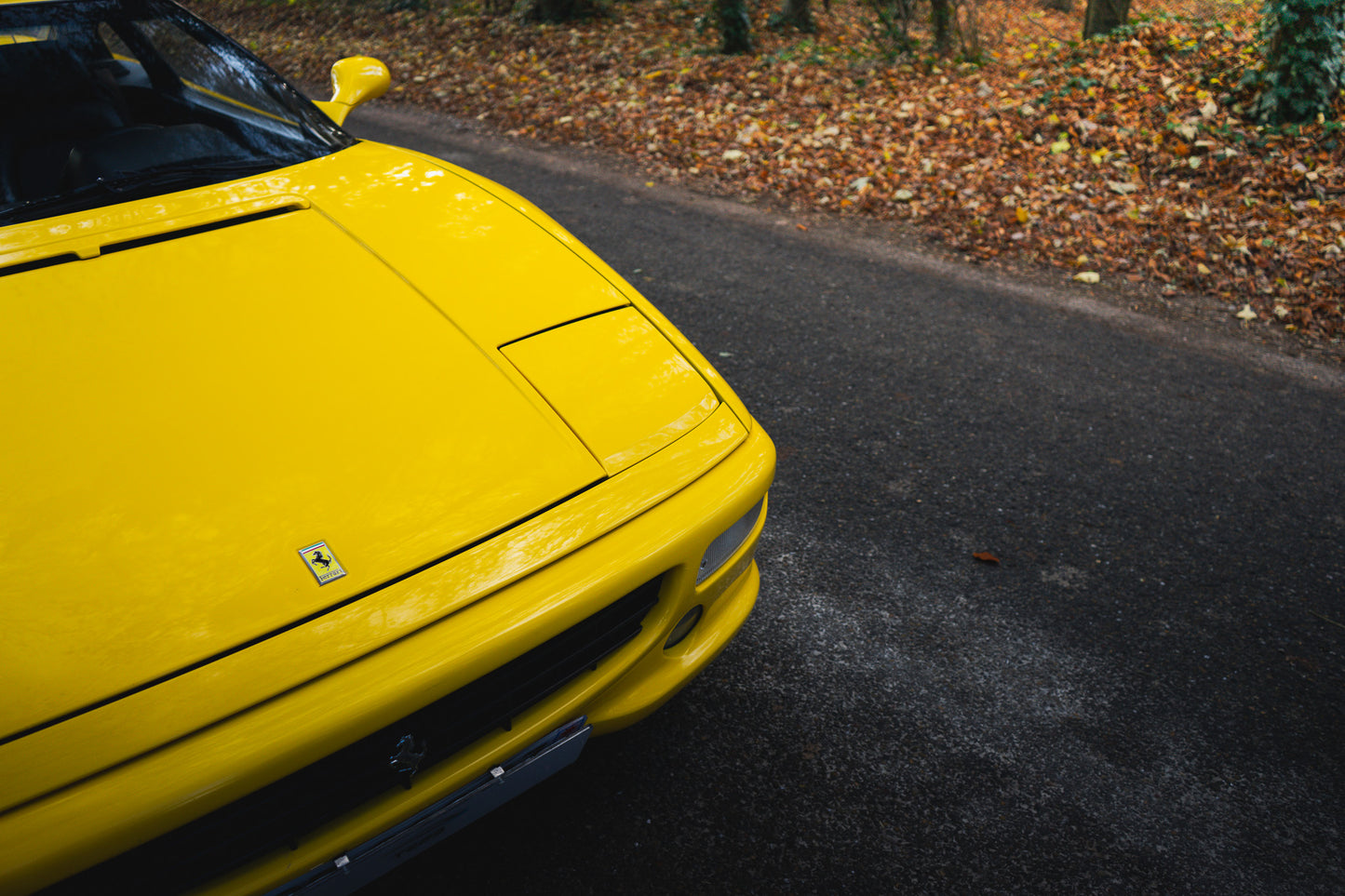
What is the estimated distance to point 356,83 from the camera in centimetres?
291

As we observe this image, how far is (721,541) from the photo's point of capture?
159 cm

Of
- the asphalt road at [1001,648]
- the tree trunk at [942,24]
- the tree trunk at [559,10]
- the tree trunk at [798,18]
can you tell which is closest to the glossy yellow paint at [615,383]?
the asphalt road at [1001,648]

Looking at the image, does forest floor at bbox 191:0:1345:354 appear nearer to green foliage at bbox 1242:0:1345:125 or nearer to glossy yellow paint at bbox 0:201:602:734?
green foliage at bbox 1242:0:1345:125

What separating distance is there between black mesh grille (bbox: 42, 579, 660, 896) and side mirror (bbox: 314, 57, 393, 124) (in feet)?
7.64

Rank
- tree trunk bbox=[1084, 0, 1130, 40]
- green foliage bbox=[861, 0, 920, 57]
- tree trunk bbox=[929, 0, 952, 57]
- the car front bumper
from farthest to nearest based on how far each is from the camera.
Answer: green foliage bbox=[861, 0, 920, 57]
tree trunk bbox=[929, 0, 952, 57]
tree trunk bbox=[1084, 0, 1130, 40]
the car front bumper

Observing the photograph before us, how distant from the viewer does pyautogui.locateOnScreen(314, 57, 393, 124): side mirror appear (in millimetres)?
2846

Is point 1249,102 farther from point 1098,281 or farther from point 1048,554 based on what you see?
point 1048,554

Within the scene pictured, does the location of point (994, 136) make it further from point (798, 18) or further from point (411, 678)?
point (411, 678)

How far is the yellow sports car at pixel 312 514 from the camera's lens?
107 centimetres

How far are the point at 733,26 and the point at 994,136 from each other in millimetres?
3196

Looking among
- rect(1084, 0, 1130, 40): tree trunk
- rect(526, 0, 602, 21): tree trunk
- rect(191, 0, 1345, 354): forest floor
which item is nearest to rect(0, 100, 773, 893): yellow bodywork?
rect(191, 0, 1345, 354): forest floor

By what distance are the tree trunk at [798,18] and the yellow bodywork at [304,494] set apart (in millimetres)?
7915

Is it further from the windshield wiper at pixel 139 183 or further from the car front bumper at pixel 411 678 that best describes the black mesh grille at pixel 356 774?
the windshield wiper at pixel 139 183

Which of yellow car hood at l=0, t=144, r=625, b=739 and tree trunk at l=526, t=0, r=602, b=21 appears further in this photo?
tree trunk at l=526, t=0, r=602, b=21
